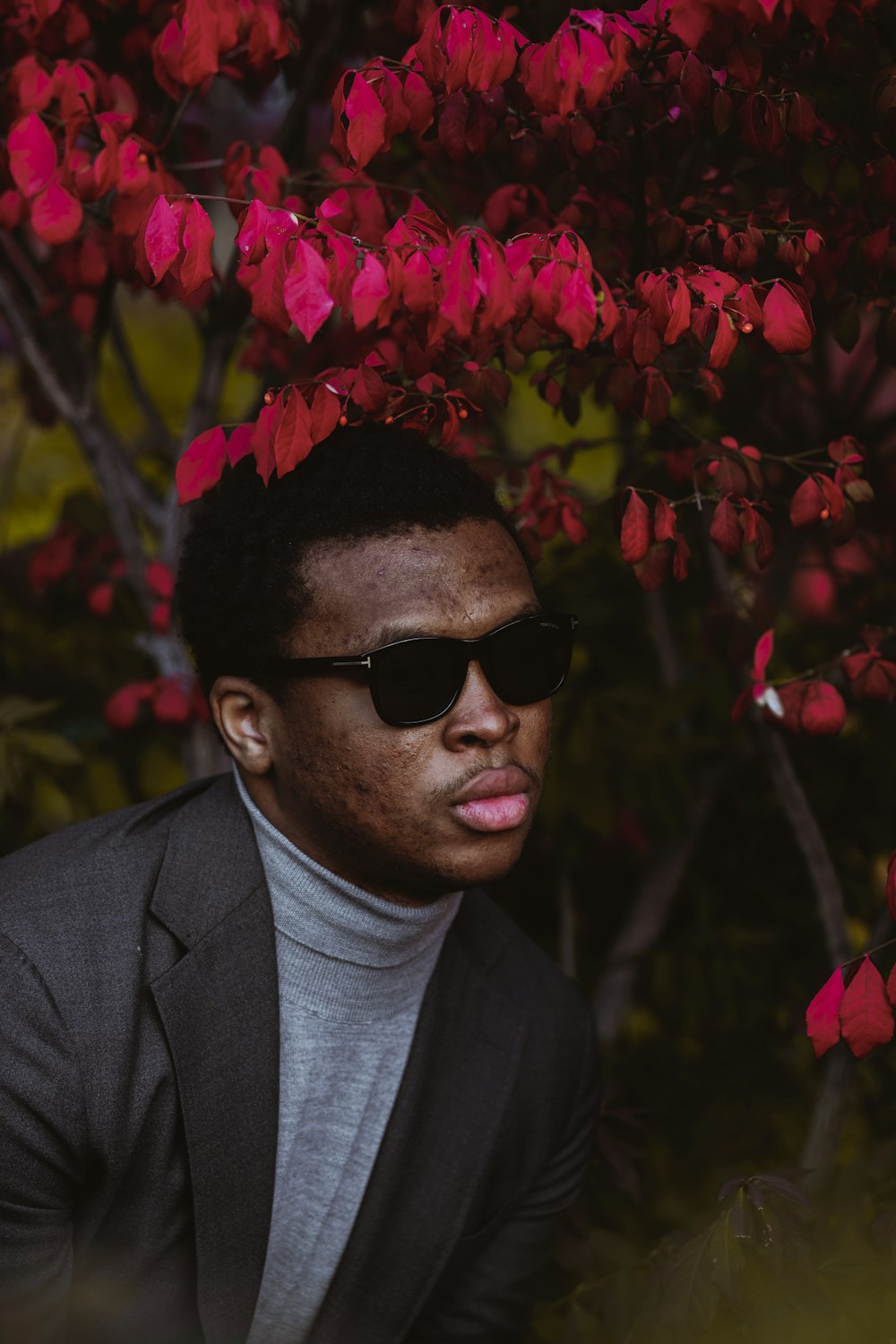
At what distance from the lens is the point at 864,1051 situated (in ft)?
5.50

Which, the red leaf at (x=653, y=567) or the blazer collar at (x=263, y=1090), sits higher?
the red leaf at (x=653, y=567)

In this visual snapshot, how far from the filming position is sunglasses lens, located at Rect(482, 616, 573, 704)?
5.94ft

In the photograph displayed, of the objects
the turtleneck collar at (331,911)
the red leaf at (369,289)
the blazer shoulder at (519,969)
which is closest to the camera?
the red leaf at (369,289)

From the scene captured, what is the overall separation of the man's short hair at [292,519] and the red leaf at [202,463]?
8 cm

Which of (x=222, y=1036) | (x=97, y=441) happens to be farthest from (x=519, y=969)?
(x=97, y=441)

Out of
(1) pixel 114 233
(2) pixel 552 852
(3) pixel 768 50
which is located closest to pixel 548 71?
(3) pixel 768 50

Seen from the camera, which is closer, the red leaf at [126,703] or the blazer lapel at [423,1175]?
the blazer lapel at [423,1175]

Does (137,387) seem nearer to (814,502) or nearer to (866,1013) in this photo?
(814,502)

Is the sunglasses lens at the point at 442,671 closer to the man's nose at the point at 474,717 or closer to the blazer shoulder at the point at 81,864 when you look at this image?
the man's nose at the point at 474,717

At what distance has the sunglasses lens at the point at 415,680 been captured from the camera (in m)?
1.75

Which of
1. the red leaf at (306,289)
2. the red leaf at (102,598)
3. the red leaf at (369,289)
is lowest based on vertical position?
the red leaf at (102,598)

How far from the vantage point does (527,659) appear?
1857mm

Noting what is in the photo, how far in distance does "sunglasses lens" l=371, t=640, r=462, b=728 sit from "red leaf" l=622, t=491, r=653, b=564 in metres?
0.35

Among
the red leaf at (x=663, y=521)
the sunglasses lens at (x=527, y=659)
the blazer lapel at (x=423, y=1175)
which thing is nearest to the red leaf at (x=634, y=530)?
the red leaf at (x=663, y=521)
